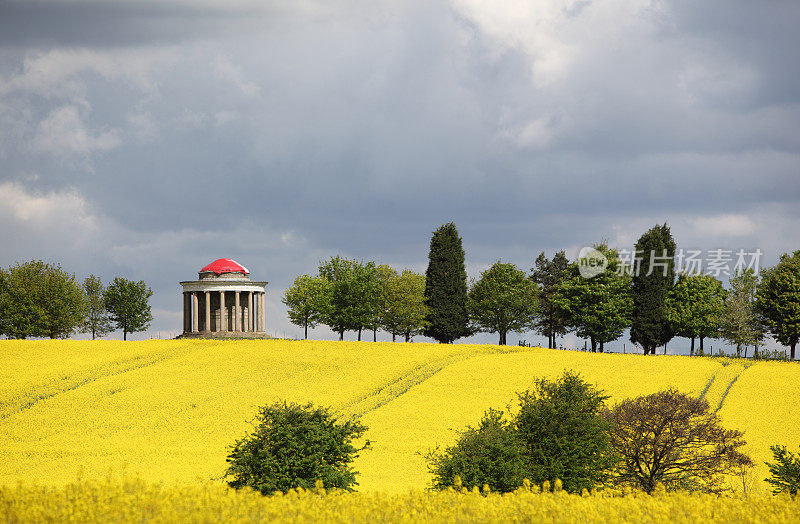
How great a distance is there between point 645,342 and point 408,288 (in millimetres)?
26099

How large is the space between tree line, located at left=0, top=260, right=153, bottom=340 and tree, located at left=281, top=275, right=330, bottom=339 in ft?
76.8

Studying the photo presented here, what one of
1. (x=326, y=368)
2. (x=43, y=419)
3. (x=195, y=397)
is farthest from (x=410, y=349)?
(x=43, y=419)

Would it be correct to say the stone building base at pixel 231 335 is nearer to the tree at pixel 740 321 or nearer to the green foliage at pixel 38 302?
the green foliage at pixel 38 302

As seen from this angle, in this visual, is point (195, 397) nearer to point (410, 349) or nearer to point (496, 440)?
point (410, 349)

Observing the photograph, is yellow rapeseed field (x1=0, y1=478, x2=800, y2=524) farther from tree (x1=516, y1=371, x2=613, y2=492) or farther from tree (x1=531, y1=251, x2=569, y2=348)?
tree (x1=531, y1=251, x2=569, y2=348)

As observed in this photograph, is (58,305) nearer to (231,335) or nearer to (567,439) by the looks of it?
(231,335)

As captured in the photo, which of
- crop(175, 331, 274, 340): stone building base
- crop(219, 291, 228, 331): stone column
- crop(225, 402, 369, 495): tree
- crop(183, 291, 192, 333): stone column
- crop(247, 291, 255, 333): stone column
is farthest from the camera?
crop(183, 291, 192, 333): stone column

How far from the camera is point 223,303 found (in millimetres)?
80438

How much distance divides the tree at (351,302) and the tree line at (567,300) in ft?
0.37

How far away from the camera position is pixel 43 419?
49344mm

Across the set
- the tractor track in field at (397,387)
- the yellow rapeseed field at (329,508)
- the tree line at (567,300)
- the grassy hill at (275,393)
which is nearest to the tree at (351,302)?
the tree line at (567,300)

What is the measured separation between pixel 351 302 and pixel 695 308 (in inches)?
1440

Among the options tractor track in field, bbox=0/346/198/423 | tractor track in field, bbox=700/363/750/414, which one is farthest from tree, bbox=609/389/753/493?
tractor track in field, bbox=0/346/198/423

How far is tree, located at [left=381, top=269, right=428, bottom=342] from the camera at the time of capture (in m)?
83.9
